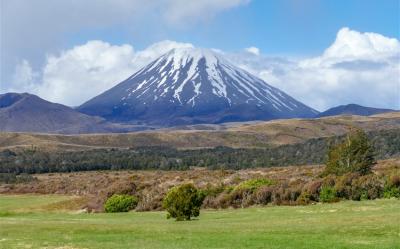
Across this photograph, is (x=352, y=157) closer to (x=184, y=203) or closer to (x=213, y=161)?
(x=184, y=203)

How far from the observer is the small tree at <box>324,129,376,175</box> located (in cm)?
4831

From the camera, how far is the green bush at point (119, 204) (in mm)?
46750

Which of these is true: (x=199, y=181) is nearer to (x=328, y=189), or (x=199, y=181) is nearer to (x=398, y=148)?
(x=328, y=189)

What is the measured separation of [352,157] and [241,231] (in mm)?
24310

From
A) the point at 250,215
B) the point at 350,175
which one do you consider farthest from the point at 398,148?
the point at 250,215

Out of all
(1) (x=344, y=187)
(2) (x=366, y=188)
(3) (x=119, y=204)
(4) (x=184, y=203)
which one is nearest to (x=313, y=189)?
(1) (x=344, y=187)

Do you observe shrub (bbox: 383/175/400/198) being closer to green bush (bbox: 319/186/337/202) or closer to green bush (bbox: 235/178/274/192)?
green bush (bbox: 319/186/337/202)

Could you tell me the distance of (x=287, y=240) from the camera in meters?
23.5

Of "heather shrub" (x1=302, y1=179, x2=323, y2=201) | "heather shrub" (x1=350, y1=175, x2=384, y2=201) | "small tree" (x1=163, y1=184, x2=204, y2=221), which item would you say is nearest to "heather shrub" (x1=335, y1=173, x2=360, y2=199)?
"heather shrub" (x1=350, y1=175, x2=384, y2=201)

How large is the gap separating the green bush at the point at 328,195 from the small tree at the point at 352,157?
6.20 m

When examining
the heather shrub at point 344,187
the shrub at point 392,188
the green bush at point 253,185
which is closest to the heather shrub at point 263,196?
the green bush at point 253,185

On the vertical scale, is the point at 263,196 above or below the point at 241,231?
below

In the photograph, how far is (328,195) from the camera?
4212 centimetres

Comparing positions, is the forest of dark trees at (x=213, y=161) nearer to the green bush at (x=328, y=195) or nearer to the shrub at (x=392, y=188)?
the shrub at (x=392, y=188)
